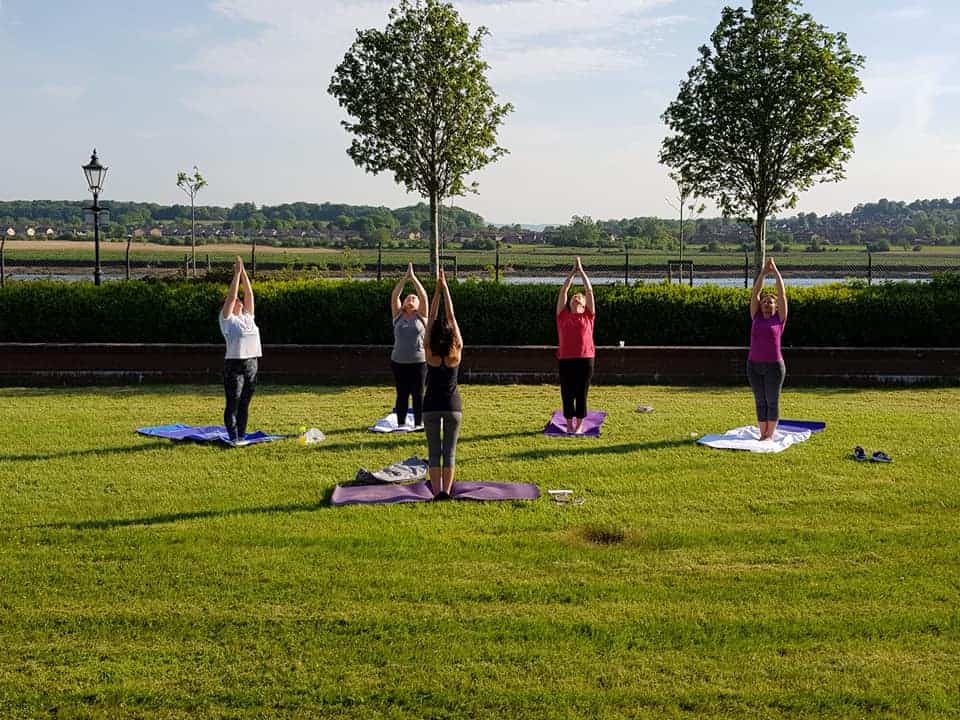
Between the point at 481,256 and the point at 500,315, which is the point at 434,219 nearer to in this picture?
the point at 500,315

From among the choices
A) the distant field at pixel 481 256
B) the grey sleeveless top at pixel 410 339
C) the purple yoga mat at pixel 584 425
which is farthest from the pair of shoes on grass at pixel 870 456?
the distant field at pixel 481 256

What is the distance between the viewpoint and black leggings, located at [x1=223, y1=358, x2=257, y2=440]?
1053cm

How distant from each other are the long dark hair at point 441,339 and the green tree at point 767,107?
46.7 ft

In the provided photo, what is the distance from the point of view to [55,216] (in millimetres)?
103500

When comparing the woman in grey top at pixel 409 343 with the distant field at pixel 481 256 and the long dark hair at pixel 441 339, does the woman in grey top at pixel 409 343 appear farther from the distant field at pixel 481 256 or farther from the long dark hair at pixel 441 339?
the distant field at pixel 481 256

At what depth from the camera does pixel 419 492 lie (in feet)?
27.5

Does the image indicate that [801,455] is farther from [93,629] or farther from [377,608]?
[93,629]

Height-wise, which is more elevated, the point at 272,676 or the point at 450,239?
the point at 450,239

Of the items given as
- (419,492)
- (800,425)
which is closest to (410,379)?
(419,492)

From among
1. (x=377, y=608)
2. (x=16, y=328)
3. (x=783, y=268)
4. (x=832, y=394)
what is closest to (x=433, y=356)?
(x=377, y=608)

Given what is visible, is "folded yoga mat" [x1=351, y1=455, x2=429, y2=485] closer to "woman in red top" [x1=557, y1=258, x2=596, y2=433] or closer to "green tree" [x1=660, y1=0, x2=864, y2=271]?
"woman in red top" [x1=557, y1=258, x2=596, y2=433]

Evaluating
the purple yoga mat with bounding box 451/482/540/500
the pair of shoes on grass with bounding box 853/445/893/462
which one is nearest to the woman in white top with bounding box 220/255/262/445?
the purple yoga mat with bounding box 451/482/540/500

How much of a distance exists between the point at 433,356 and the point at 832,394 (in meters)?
8.34

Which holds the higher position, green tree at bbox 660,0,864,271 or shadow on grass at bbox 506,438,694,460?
green tree at bbox 660,0,864,271
